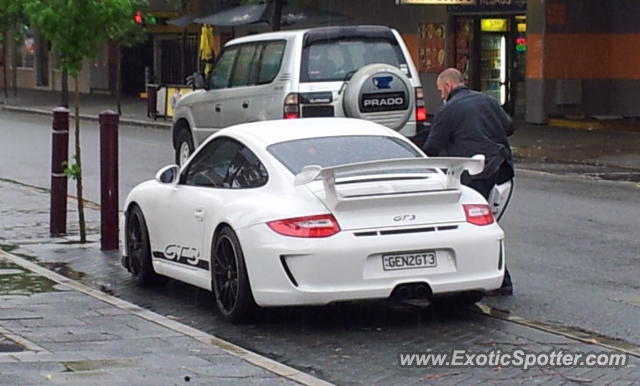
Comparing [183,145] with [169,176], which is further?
[183,145]

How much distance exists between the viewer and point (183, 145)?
19781 millimetres

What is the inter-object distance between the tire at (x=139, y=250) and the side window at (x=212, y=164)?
697 mm

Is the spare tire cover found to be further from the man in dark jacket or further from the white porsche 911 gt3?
the white porsche 911 gt3

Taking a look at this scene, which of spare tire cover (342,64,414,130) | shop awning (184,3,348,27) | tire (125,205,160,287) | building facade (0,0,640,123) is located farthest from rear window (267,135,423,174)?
shop awning (184,3,348,27)

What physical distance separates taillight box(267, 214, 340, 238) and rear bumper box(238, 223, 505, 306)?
0.04 m

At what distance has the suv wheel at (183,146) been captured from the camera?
19.6 m

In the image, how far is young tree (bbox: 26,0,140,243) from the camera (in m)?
12.5

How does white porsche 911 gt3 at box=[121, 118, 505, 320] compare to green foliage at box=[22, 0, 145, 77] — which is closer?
white porsche 911 gt3 at box=[121, 118, 505, 320]

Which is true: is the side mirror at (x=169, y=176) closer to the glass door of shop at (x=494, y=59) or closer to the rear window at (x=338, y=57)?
the rear window at (x=338, y=57)

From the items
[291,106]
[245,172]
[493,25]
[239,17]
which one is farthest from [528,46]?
[245,172]

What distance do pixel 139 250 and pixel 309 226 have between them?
2585 mm

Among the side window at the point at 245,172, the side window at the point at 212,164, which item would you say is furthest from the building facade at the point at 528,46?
the side window at the point at 245,172

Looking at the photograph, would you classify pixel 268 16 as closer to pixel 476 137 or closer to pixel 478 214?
pixel 476 137

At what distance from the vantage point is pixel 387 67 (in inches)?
641
